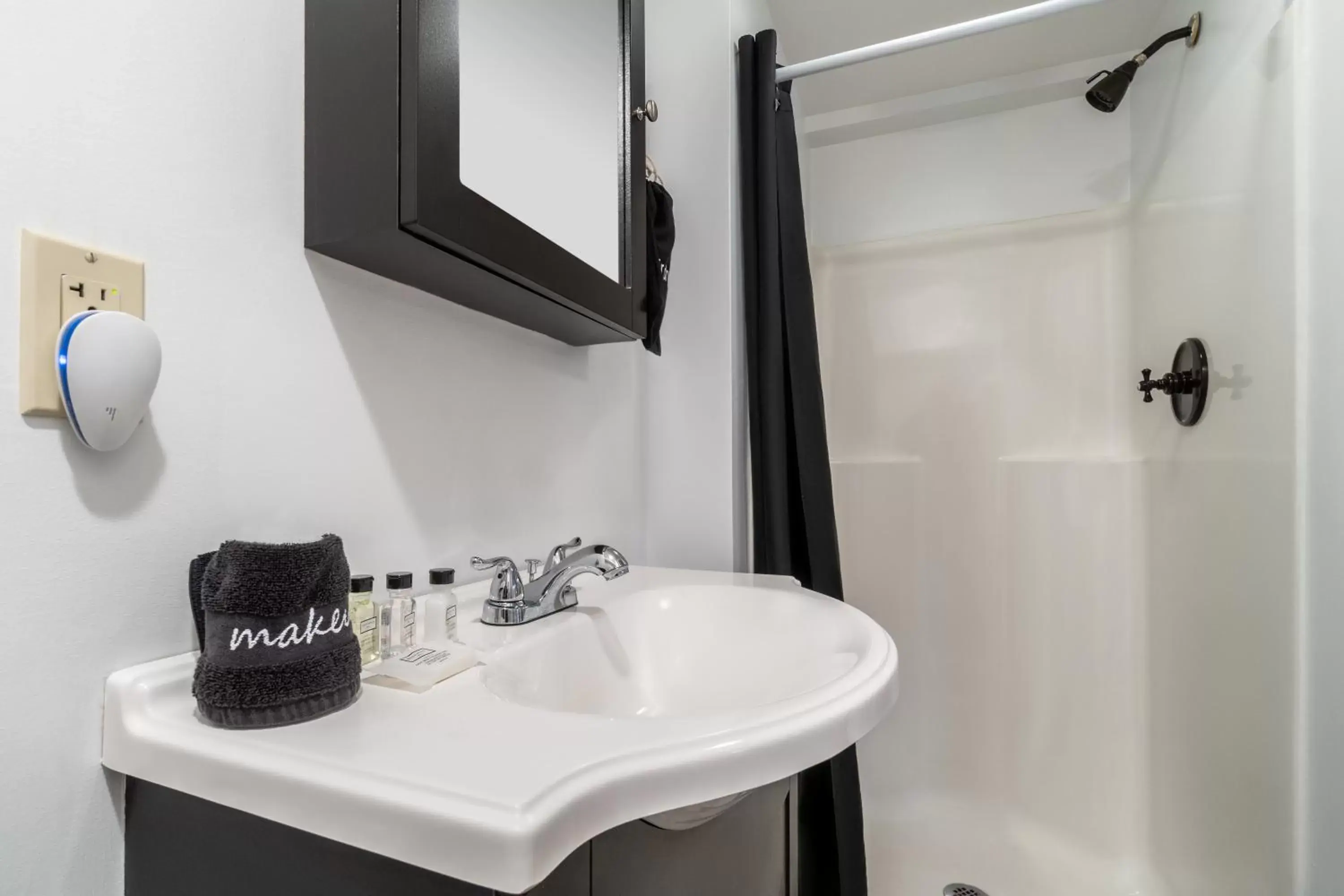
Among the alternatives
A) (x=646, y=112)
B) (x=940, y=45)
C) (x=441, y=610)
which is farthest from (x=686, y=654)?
(x=940, y=45)

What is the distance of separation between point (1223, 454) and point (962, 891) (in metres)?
1.20

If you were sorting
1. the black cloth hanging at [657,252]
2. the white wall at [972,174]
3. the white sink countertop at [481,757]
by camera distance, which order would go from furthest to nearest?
the white wall at [972,174] → the black cloth hanging at [657,252] → the white sink countertop at [481,757]

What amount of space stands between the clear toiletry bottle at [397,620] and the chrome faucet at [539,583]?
0.33ft

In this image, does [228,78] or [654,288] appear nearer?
[228,78]

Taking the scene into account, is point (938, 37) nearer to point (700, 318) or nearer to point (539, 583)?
point (700, 318)

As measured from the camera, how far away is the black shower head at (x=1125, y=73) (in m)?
1.26

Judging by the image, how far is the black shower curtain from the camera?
125cm

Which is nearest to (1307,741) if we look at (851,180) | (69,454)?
(69,454)

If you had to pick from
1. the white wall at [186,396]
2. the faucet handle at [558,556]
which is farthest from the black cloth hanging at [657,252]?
the faucet handle at [558,556]

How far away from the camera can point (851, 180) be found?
75.0 inches

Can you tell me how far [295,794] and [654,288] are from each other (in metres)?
0.94

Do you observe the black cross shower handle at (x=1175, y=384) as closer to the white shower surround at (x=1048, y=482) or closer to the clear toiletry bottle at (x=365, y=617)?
Result: the white shower surround at (x=1048, y=482)

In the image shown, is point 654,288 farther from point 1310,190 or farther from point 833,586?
point 1310,190

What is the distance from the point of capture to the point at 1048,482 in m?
1.66
